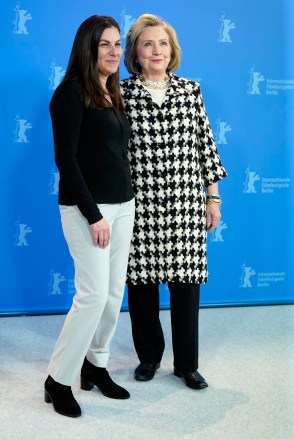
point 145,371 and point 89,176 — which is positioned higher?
point 89,176

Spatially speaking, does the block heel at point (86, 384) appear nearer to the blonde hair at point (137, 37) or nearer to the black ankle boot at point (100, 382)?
the black ankle boot at point (100, 382)

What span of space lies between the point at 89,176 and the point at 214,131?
143cm

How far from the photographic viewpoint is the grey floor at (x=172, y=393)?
6.85 ft

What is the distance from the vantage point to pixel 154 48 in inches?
92.3

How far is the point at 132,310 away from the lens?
254 centimetres

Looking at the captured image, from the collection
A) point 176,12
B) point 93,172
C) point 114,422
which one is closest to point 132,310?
point 114,422

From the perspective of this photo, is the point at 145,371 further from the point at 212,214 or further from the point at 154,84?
the point at 154,84

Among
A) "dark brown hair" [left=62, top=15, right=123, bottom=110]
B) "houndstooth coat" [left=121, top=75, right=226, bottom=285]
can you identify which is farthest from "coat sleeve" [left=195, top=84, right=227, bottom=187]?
"dark brown hair" [left=62, top=15, right=123, bottom=110]

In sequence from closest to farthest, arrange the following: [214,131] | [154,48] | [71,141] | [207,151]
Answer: [71,141]
[154,48]
[207,151]
[214,131]

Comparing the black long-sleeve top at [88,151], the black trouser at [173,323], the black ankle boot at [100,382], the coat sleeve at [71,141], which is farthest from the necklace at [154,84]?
the black ankle boot at [100,382]

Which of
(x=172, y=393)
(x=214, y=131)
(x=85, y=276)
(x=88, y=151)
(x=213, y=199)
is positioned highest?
(x=214, y=131)

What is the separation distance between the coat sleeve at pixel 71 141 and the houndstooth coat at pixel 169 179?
1.18 ft

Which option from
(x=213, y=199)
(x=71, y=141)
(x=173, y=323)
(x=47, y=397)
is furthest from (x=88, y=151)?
(x=47, y=397)

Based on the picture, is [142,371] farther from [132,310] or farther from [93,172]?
[93,172]
